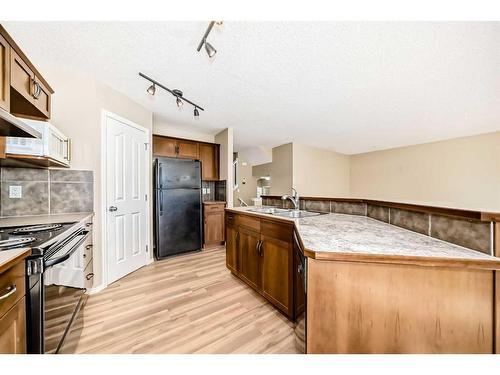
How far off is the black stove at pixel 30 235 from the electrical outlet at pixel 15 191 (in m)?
0.65

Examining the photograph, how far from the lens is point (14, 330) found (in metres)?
0.78

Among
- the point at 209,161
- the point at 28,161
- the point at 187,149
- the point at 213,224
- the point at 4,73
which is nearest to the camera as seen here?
A: the point at 4,73

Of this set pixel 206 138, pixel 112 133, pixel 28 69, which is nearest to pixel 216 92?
pixel 112 133

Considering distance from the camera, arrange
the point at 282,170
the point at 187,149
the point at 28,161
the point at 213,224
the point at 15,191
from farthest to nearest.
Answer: the point at 282,170 → the point at 187,149 → the point at 213,224 → the point at 15,191 → the point at 28,161

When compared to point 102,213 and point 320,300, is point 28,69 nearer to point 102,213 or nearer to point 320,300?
point 102,213

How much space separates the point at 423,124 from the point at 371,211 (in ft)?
7.99

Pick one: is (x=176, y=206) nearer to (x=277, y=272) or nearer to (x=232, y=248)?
(x=232, y=248)

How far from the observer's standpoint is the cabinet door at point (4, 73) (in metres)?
1.05

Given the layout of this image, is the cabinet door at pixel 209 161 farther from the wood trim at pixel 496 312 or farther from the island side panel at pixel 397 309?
the wood trim at pixel 496 312

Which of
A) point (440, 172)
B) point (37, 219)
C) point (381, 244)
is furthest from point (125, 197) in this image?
point (440, 172)

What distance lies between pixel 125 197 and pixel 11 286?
1739 millimetres

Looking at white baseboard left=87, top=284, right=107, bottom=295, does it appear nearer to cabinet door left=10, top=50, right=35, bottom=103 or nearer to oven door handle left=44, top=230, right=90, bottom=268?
oven door handle left=44, top=230, right=90, bottom=268

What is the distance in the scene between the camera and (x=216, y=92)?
2.29m

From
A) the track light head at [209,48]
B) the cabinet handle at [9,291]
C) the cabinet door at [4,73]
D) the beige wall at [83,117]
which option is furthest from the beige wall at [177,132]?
the cabinet handle at [9,291]
